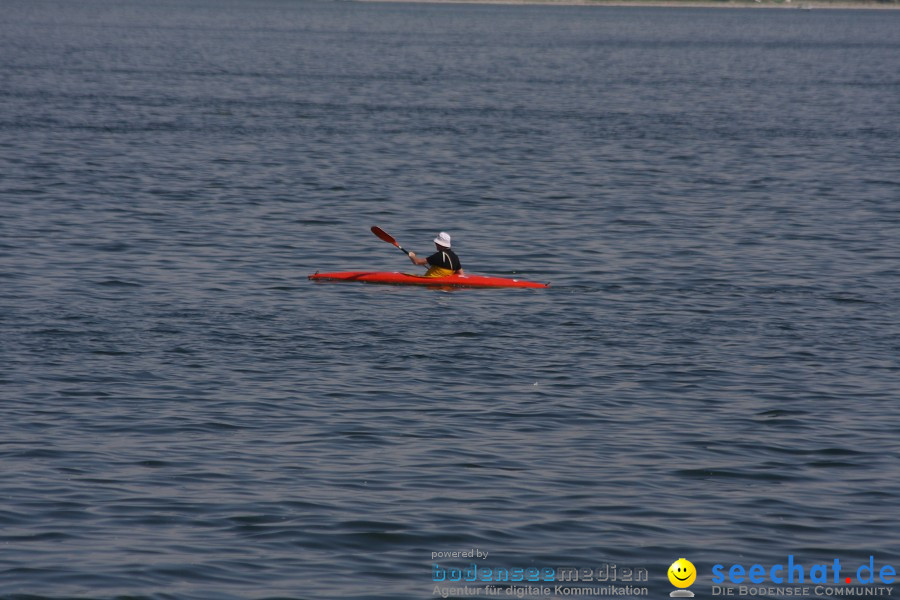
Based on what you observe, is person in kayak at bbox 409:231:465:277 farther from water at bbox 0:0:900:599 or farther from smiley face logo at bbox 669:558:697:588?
smiley face logo at bbox 669:558:697:588

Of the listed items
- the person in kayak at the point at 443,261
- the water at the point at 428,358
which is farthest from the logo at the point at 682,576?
the person in kayak at the point at 443,261

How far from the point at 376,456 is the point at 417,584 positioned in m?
3.44

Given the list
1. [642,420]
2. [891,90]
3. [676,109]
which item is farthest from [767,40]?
[642,420]

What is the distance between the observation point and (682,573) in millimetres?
12773

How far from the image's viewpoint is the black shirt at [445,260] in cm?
2573

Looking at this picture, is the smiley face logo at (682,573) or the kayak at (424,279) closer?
the smiley face logo at (682,573)

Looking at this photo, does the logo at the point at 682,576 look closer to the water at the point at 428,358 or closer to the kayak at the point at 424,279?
the water at the point at 428,358

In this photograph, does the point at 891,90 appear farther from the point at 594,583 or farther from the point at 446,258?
the point at 594,583

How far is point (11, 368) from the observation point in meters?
19.1

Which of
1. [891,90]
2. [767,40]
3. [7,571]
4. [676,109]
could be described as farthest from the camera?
[767,40]

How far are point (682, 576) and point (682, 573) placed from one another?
51 mm

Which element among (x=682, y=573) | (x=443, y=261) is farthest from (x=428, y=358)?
(x=682, y=573)

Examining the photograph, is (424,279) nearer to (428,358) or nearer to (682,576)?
(428,358)

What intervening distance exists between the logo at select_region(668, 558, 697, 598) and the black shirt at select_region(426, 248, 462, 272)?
1330cm
